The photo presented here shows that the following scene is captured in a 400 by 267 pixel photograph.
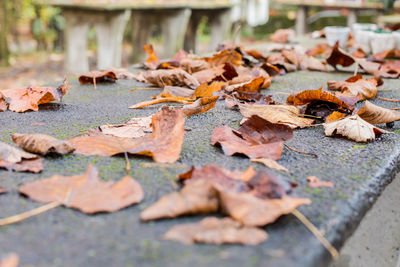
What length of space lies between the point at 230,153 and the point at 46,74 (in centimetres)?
613

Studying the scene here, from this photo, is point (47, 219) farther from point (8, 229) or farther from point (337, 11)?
point (337, 11)

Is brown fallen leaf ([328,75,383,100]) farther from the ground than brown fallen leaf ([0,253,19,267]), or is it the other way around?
brown fallen leaf ([328,75,383,100])

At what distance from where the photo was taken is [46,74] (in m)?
6.41

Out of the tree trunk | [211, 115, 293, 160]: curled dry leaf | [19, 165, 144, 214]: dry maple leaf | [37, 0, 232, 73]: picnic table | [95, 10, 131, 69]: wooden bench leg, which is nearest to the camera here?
[19, 165, 144, 214]: dry maple leaf

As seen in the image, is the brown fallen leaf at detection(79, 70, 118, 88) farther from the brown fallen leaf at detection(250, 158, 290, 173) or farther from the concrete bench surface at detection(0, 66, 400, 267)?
the brown fallen leaf at detection(250, 158, 290, 173)

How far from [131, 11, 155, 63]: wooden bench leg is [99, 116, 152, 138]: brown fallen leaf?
16.1 ft

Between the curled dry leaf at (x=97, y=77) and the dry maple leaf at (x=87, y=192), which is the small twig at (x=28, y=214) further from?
the curled dry leaf at (x=97, y=77)

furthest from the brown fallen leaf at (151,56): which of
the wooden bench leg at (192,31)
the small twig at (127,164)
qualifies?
the wooden bench leg at (192,31)

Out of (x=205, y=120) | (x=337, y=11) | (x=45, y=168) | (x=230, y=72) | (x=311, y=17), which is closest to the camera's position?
(x=45, y=168)

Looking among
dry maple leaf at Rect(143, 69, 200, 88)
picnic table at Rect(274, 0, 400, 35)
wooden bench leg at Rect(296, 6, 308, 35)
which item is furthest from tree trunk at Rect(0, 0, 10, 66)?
dry maple leaf at Rect(143, 69, 200, 88)

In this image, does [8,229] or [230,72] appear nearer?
[8,229]

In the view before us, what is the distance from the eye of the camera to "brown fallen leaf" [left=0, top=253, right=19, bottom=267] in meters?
0.48

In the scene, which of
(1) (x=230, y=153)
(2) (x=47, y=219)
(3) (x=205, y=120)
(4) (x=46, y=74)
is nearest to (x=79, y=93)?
(3) (x=205, y=120)

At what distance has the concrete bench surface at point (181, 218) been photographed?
50cm
